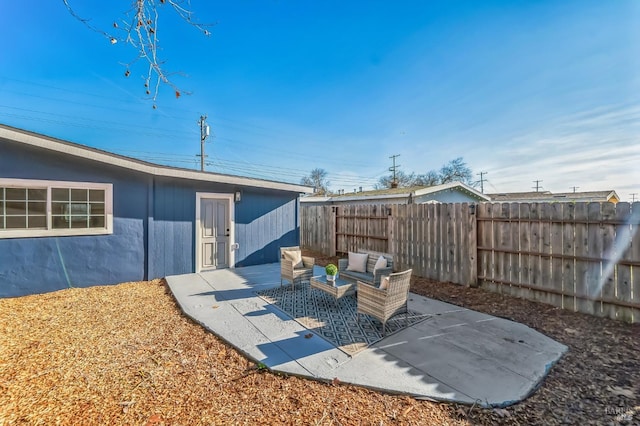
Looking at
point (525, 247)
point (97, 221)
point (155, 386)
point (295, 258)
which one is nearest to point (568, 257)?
point (525, 247)

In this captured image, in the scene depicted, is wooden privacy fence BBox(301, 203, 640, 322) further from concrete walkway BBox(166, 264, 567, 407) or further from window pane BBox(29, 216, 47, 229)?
window pane BBox(29, 216, 47, 229)

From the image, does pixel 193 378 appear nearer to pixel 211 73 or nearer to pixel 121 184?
pixel 121 184

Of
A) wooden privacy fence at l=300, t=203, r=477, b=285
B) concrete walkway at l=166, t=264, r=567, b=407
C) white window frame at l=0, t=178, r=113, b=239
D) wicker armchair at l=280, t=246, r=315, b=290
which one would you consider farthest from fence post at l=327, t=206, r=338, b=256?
white window frame at l=0, t=178, r=113, b=239

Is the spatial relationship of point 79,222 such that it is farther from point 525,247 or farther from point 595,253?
point 595,253

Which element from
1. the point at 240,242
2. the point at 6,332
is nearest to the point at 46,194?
the point at 6,332

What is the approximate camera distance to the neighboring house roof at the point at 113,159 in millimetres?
5043

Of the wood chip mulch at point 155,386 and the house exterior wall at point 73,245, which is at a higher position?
the house exterior wall at point 73,245

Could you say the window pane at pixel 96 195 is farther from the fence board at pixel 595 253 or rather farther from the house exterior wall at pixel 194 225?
the fence board at pixel 595 253

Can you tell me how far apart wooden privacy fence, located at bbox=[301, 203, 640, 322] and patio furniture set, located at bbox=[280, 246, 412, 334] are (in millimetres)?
2023

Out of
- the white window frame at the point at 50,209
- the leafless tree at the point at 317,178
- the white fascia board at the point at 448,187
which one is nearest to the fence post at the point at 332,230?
the white fascia board at the point at 448,187

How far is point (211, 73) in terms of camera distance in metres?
7.58

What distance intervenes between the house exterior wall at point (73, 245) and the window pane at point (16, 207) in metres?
0.54

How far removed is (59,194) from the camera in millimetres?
5812

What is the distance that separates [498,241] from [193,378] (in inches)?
237
